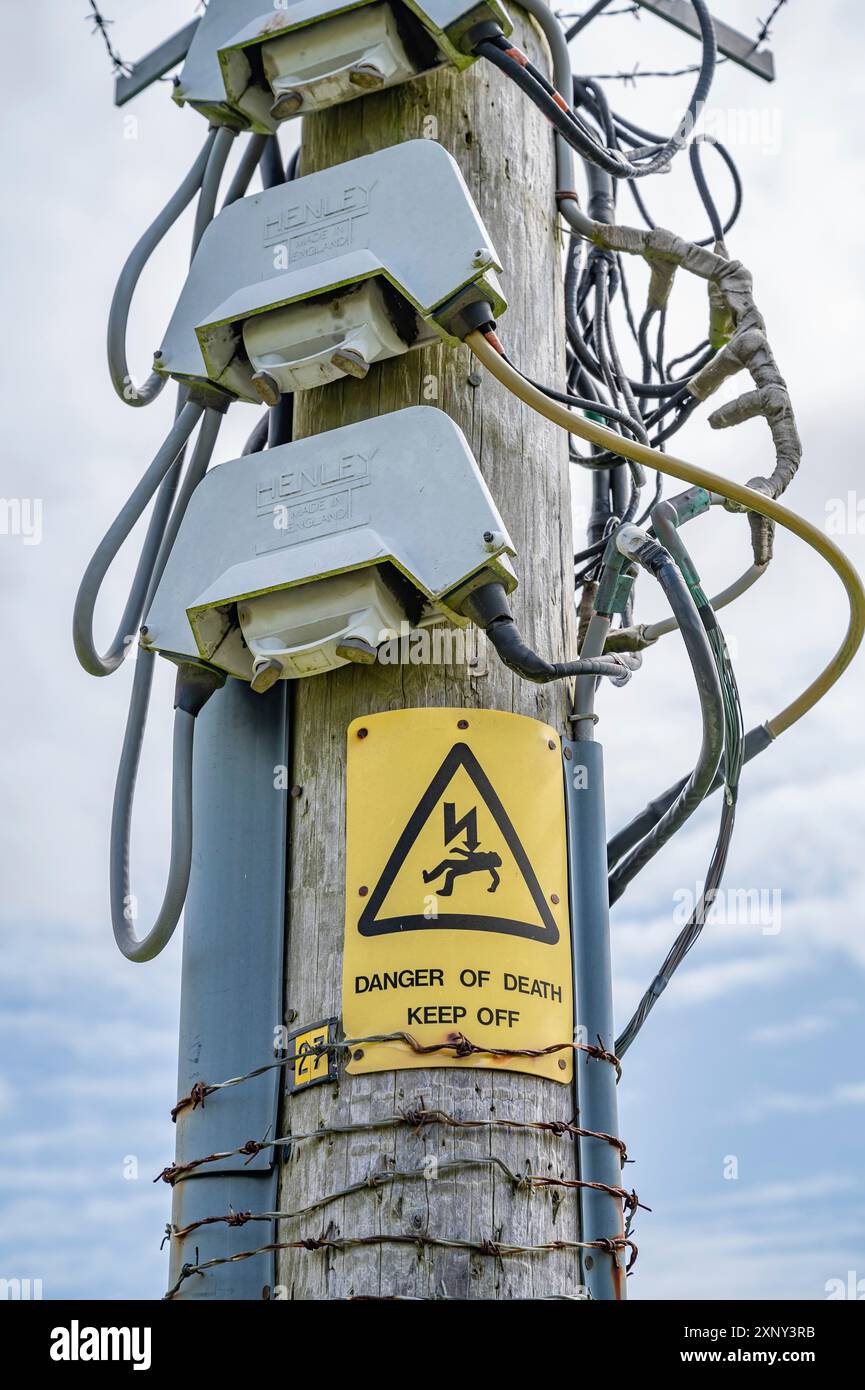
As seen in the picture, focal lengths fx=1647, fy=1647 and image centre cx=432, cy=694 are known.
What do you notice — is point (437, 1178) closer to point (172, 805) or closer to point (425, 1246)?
point (425, 1246)

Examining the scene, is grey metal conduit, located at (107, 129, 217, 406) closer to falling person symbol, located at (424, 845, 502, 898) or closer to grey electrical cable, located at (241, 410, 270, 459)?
grey electrical cable, located at (241, 410, 270, 459)

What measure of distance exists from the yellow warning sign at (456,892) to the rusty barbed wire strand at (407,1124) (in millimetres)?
68

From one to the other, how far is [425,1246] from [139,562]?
141cm

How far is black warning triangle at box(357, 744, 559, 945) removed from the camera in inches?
88.7

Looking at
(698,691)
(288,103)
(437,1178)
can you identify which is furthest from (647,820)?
(288,103)

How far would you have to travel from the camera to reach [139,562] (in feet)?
9.83

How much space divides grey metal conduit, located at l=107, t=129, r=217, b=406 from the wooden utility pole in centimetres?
34

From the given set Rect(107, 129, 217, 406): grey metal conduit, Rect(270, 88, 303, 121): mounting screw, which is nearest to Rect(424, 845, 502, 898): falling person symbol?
Rect(107, 129, 217, 406): grey metal conduit

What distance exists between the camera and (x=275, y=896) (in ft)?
8.18

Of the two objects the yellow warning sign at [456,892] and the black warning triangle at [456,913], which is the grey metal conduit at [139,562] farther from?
the black warning triangle at [456,913]

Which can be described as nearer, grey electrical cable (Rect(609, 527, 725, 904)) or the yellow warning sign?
the yellow warning sign

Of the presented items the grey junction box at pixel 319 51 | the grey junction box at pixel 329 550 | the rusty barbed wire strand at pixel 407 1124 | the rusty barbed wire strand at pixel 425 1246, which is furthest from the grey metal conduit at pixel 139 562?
the rusty barbed wire strand at pixel 425 1246

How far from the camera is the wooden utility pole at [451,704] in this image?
213 centimetres
